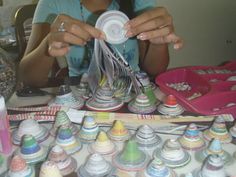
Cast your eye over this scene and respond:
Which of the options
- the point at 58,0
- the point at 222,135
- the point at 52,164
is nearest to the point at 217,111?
the point at 222,135

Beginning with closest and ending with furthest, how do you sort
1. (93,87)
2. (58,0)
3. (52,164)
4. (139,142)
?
(52,164) → (139,142) → (93,87) → (58,0)

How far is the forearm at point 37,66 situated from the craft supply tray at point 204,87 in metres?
0.29

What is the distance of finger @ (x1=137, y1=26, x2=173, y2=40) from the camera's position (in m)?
0.65

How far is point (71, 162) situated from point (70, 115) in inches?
5.8

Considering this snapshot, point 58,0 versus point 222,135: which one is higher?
point 58,0

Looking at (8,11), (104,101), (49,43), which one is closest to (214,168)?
(104,101)

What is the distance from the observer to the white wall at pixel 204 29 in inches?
62.2

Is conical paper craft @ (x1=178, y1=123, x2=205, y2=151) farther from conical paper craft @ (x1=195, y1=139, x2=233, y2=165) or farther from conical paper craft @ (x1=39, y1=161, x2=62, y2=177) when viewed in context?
conical paper craft @ (x1=39, y1=161, x2=62, y2=177)

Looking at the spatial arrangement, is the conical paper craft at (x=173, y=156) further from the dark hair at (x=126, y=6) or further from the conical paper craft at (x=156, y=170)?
the dark hair at (x=126, y=6)

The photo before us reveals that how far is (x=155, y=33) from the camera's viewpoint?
0.65 meters

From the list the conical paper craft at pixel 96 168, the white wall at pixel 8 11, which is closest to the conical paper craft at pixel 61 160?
the conical paper craft at pixel 96 168

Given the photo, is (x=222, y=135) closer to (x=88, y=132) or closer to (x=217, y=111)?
(x=217, y=111)

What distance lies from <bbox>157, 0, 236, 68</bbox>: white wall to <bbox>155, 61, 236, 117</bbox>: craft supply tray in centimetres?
84

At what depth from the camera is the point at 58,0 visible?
93cm
